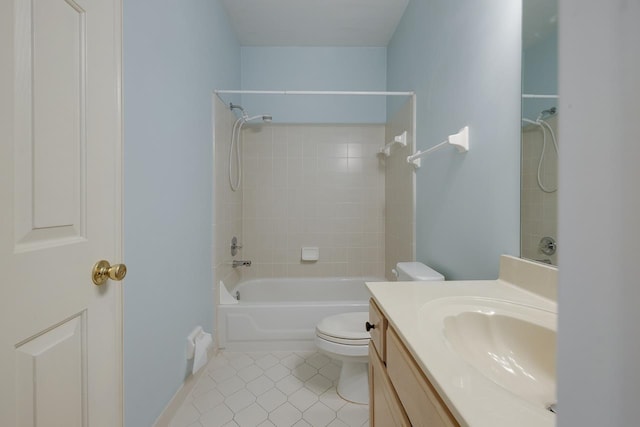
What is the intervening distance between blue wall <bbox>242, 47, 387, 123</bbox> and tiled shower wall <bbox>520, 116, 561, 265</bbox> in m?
2.00

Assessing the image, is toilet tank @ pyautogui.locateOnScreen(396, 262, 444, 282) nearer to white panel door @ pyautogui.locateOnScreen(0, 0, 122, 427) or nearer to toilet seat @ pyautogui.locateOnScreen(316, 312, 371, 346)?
toilet seat @ pyautogui.locateOnScreen(316, 312, 371, 346)

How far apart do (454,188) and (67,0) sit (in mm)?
1505

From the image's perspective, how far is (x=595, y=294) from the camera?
0.70 feet

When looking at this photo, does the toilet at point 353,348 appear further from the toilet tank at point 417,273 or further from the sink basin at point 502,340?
the sink basin at point 502,340

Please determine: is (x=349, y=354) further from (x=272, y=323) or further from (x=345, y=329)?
(x=272, y=323)

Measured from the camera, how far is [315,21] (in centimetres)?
232

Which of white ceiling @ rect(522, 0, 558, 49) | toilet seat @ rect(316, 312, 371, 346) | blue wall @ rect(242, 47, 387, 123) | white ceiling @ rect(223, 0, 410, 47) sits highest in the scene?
white ceiling @ rect(223, 0, 410, 47)

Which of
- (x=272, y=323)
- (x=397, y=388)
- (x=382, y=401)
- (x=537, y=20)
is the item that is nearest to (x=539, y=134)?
(x=537, y=20)

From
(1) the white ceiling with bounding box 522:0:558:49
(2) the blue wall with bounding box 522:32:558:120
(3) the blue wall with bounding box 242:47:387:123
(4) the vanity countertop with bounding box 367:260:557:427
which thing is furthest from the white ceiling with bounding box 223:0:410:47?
(4) the vanity countertop with bounding box 367:260:557:427

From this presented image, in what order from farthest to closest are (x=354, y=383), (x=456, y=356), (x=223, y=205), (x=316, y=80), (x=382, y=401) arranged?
1. (x=316, y=80)
2. (x=223, y=205)
3. (x=354, y=383)
4. (x=382, y=401)
5. (x=456, y=356)

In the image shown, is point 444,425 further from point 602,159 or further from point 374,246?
point 374,246

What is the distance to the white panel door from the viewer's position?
528 mm

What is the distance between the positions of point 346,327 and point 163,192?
126cm

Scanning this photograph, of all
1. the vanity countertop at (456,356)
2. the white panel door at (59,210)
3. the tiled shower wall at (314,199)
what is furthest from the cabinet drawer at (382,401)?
the tiled shower wall at (314,199)
